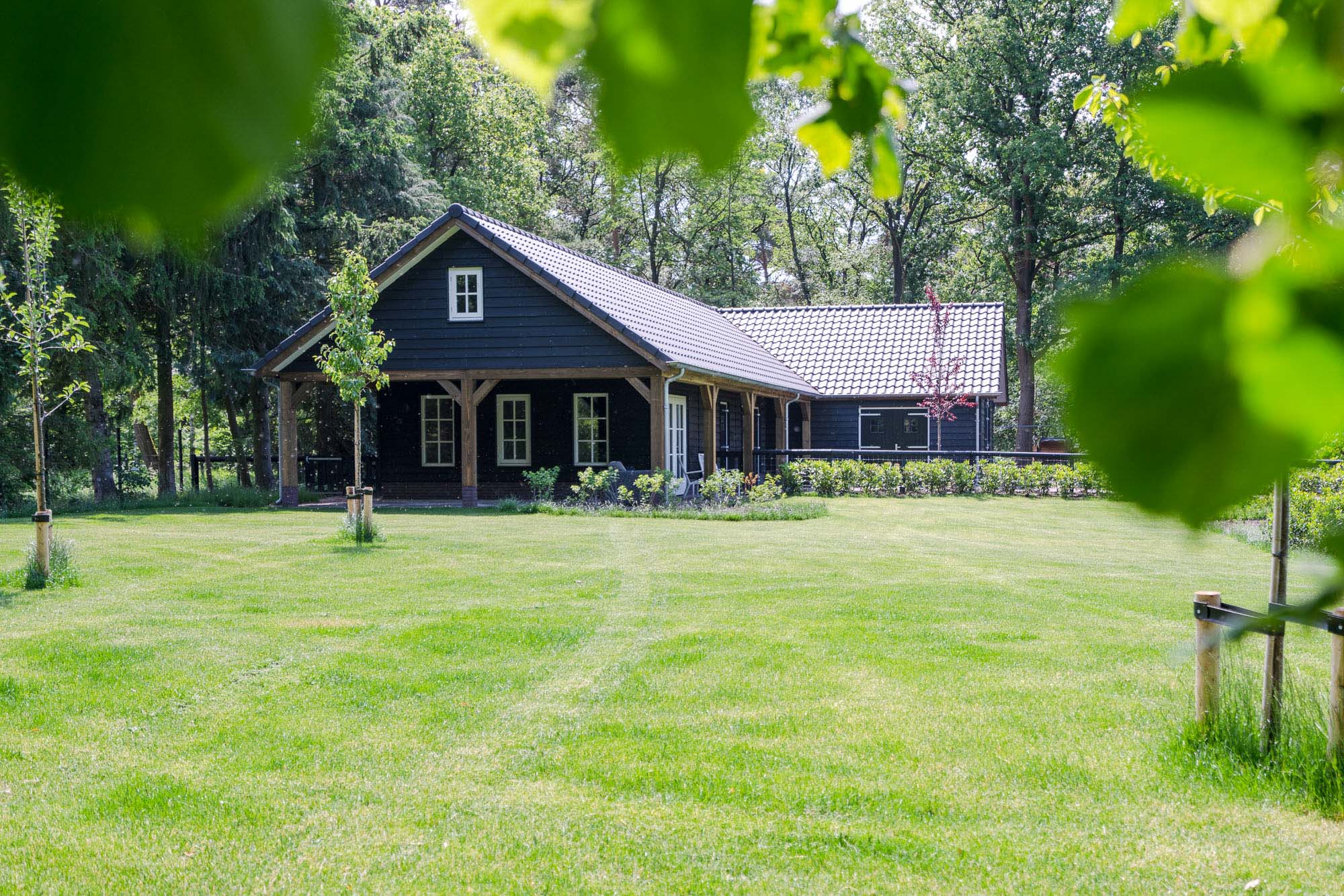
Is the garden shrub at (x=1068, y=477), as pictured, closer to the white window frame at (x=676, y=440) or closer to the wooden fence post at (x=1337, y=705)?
the wooden fence post at (x=1337, y=705)

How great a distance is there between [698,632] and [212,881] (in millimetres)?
4235

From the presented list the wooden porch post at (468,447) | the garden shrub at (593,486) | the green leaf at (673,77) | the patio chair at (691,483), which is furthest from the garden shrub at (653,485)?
the green leaf at (673,77)

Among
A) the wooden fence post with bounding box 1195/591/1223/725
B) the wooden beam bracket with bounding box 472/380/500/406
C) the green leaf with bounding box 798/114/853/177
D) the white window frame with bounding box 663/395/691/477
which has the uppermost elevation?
the wooden beam bracket with bounding box 472/380/500/406

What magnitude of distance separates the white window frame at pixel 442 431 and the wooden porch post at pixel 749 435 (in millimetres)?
5995

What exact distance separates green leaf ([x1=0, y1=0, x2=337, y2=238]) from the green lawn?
290 millimetres

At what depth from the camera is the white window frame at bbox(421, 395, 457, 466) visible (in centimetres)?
2147

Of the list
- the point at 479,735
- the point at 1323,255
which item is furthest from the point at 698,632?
the point at 1323,255

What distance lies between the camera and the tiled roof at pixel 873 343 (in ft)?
86.6

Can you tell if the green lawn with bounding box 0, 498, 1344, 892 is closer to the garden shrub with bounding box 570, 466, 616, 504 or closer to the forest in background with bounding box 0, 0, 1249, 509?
the forest in background with bounding box 0, 0, 1249, 509

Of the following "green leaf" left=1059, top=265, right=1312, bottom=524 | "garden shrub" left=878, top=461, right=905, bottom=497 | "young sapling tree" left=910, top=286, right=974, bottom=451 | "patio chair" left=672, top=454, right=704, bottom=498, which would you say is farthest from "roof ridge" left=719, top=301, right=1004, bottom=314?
"green leaf" left=1059, top=265, right=1312, bottom=524

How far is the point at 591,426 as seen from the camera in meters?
21.0

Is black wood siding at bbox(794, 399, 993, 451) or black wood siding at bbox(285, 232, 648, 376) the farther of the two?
black wood siding at bbox(794, 399, 993, 451)

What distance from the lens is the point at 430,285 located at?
18891 millimetres

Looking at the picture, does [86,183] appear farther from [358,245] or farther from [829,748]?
[358,245]
